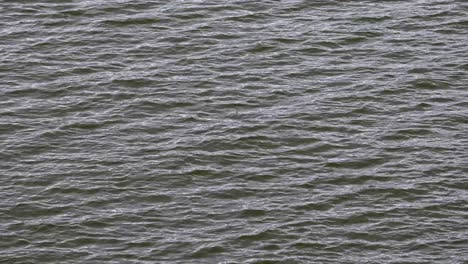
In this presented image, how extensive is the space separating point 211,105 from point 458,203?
8041 millimetres

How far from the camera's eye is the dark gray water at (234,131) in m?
27.5

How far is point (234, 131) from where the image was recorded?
31812 millimetres

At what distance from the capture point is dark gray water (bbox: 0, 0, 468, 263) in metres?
27.5

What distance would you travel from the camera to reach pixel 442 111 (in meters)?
32.8

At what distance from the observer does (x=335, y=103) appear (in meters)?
33.2

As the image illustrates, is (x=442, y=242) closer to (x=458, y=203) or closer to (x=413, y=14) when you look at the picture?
(x=458, y=203)

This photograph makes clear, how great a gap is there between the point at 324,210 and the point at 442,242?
3.07 meters

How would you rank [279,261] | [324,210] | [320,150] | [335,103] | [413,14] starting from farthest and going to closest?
1. [413,14]
2. [335,103]
3. [320,150]
4. [324,210]
5. [279,261]

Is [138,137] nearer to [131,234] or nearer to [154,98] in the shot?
[154,98]

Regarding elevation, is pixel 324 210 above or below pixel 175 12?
below

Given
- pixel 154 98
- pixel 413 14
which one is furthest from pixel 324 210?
pixel 413 14

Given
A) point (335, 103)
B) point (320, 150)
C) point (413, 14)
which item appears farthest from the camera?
point (413, 14)

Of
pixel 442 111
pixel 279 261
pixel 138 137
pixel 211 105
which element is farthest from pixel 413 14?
pixel 279 261

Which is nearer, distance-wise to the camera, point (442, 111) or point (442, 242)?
point (442, 242)
